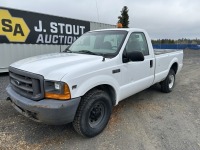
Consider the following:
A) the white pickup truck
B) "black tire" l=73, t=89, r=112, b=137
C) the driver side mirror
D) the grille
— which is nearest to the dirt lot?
"black tire" l=73, t=89, r=112, b=137

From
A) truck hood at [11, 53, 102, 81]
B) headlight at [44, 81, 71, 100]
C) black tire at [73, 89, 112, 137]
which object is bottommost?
black tire at [73, 89, 112, 137]

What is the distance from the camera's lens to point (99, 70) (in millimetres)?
3127

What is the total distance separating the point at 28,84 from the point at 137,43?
2.55m

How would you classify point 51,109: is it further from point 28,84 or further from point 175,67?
point 175,67

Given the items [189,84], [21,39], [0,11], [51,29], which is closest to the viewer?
[189,84]

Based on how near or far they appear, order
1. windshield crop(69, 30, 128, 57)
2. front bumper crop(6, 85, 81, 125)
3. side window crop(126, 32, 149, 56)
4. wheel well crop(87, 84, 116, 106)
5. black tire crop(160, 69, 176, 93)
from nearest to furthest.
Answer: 1. front bumper crop(6, 85, 81, 125)
2. wheel well crop(87, 84, 116, 106)
3. windshield crop(69, 30, 128, 57)
4. side window crop(126, 32, 149, 56)
5. black tire crop(160, 69, 176, 93)

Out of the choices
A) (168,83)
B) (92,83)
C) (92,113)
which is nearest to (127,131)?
(92,113)

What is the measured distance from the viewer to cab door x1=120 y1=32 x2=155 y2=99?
3763 mm

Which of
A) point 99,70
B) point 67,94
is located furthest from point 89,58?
point 67,94

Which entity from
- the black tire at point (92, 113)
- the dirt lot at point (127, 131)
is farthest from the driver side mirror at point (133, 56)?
the dirt lot at point (127, 131)

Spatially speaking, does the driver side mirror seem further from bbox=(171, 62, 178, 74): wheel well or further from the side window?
bbox=(171, 62, 178, 74): wheel well

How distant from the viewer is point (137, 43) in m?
4.23

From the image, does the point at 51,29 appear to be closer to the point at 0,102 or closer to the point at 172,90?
the point at 0,102

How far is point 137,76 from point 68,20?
7.45 m
